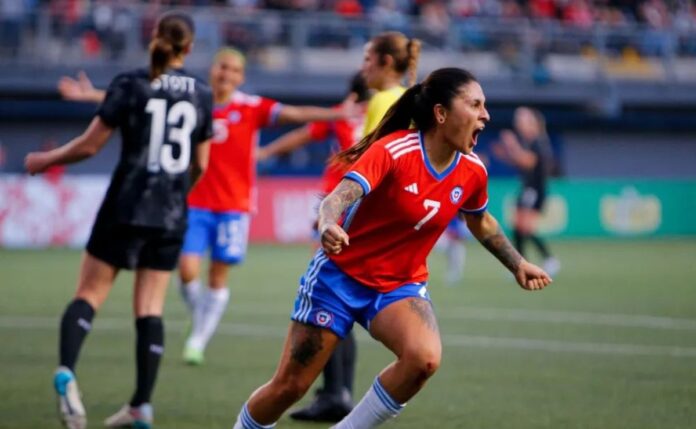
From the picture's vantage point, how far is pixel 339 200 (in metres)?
5.65

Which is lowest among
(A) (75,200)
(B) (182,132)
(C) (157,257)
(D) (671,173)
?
(D) (671,173)

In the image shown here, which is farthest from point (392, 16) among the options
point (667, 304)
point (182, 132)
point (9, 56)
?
point (182, 132)

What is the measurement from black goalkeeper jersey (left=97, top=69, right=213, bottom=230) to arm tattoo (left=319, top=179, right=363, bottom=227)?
2240 mm

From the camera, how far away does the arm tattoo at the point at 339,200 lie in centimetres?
549

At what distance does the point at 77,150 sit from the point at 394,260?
2.29 metres

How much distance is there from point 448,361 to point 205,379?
89.1 inches

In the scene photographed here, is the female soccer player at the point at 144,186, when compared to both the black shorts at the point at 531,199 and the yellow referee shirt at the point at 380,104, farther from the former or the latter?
the black shorts at the point at 531,199

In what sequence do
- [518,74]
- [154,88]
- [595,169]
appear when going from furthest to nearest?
1. [595,169]
2. [518,74]
3. [154,88]

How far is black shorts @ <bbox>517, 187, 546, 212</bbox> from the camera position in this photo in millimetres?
22031

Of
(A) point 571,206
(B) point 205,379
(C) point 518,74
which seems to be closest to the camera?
(B) point 205,379

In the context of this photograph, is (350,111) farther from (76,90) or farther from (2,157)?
(2,157)

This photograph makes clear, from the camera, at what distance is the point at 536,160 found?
868 inches

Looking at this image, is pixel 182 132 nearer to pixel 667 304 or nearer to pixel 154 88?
pixel 154 88

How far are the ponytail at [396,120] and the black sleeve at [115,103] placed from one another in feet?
5.90
